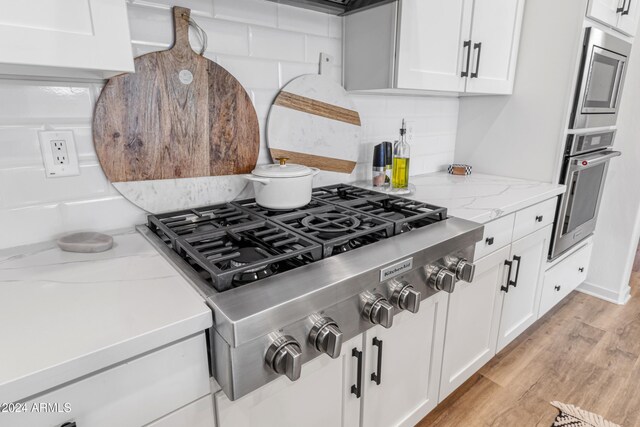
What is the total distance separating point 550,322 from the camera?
2209 mm

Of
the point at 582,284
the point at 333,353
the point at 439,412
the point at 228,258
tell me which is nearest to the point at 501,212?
the point at 439,412

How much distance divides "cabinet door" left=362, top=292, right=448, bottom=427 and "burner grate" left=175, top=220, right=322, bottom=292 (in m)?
0.33

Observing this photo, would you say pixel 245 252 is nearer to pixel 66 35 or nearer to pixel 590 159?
pixel 66 35

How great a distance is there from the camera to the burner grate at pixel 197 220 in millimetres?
1035

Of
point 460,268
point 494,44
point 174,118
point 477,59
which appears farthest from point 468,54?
point 174,118

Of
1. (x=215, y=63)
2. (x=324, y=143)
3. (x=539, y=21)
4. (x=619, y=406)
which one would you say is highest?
(x=539, y=21)

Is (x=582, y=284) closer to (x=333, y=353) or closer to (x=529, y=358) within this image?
(x=529, y=358)

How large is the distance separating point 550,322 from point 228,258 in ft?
7.26

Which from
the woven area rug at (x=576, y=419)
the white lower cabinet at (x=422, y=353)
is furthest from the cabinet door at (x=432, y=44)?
the woven area rug at (x=576, y=419)

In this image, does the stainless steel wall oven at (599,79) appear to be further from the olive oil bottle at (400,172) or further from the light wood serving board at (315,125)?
the light wood serving board at (315,125)

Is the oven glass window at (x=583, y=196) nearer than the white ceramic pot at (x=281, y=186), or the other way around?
the white ceramic pot at (x=281, y=186)

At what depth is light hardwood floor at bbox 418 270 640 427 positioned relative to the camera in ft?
5.04

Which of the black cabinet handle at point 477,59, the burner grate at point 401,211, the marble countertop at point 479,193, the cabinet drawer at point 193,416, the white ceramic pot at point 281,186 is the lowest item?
the cabinet drawer at point 193,416

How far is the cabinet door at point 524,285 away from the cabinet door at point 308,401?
100 cm
